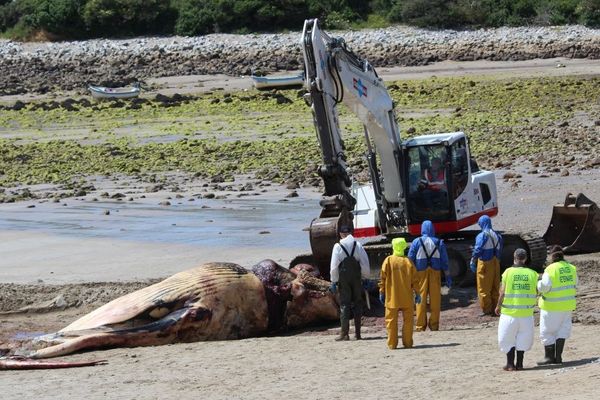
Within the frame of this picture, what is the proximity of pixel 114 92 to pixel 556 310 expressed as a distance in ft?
144

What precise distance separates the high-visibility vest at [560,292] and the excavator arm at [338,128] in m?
5.43

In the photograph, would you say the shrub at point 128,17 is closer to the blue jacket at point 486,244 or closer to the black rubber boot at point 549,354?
the blue jacket at point 486,244

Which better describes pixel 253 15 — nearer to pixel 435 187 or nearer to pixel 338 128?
pixel 435 187

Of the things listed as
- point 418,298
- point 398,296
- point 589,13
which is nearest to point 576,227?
point 418,298

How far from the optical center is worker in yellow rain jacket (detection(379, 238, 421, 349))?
52.4 feet

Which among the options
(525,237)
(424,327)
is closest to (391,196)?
(525,237)

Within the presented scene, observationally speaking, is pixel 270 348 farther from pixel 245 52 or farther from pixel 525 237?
pixel 245 52

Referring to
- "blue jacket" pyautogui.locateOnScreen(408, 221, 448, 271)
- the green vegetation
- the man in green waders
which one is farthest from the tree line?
the man in green waders

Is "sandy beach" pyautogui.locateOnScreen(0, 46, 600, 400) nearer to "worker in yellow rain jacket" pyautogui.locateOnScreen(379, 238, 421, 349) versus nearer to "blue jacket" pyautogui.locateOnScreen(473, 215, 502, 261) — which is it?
"worker in yellow rain jacket" pyautogui.locateOnScreen(379, 238, 421, 349)

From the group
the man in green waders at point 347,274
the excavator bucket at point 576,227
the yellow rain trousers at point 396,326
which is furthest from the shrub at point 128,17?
the yellow rain trousers at point 396,326

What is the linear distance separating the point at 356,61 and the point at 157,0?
56825mm

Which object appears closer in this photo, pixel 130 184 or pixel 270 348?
pixel 270 348

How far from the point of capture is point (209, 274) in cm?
1786

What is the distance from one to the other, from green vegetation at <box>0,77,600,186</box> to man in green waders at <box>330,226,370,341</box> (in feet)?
52.8
